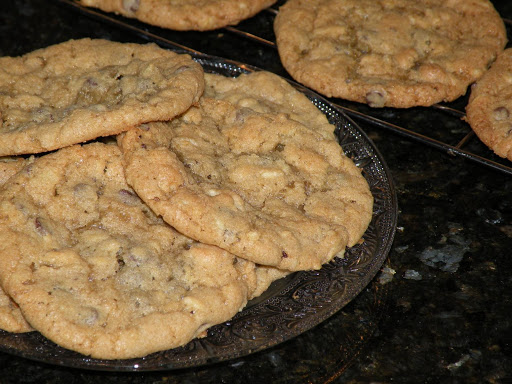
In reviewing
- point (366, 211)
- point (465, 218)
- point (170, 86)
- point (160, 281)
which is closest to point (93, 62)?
point (170, 86)

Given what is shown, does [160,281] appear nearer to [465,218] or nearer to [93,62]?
[93,62]

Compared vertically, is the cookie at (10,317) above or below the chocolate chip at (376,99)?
below

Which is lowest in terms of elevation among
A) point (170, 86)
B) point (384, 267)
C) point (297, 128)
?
point (384, 267)

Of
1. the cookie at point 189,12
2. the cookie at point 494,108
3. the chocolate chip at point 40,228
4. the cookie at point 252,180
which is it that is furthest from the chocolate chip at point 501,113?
the chocolate chip at point 40,228

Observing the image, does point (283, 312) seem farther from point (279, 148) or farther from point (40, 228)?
point (40, 228)

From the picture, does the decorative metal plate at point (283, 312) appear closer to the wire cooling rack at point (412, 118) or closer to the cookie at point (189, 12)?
the wire cooling rack at point (412, 118)

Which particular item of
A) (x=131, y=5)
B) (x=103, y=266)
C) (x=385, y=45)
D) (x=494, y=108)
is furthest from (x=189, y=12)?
(x=103, y=266)

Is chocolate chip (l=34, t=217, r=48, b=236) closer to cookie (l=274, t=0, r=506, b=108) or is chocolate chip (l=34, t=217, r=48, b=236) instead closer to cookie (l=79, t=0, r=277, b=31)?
cookie (l=274, t=0, r=506, b=108)
